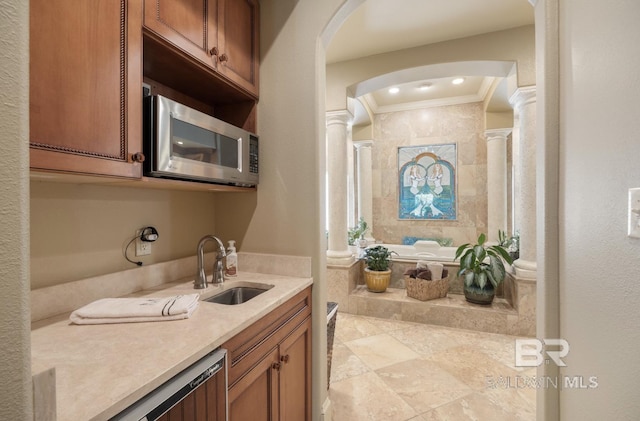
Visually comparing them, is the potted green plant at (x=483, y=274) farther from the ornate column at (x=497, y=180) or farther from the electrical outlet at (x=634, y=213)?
the electrical outlet at (x=634, y=213)

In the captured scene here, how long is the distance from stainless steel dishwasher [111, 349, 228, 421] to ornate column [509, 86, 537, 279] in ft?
9.43

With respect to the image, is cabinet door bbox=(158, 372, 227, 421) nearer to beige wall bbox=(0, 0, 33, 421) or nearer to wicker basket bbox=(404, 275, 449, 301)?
beige wall bbox=(0, 0, 33, 421)

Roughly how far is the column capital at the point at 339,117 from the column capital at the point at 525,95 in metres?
1.62

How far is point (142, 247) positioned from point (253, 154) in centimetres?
75

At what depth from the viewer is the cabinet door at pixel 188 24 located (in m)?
1.11

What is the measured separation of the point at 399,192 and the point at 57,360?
17.1 ft

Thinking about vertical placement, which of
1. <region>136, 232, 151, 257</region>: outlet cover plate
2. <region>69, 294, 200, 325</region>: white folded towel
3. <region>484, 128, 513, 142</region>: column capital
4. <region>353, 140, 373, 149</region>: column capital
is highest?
<region>353, 140, 373, 149</region>: column capital

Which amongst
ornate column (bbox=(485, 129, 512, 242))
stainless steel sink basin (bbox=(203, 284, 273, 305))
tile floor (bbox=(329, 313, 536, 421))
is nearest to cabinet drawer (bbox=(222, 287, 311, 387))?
stainless steel sink basin (bbox=(203, 284, 273, 305))

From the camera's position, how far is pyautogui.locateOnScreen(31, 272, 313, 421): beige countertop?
0.58 meters

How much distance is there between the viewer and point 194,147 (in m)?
1.28

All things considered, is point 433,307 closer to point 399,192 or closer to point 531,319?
point 531,319

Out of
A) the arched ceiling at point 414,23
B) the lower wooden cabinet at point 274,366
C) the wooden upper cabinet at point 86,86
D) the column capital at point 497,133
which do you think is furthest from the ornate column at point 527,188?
the wooden upper cabinet at point 86,86

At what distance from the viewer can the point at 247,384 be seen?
1028mm

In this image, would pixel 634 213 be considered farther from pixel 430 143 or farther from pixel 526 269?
pixel 430 143
